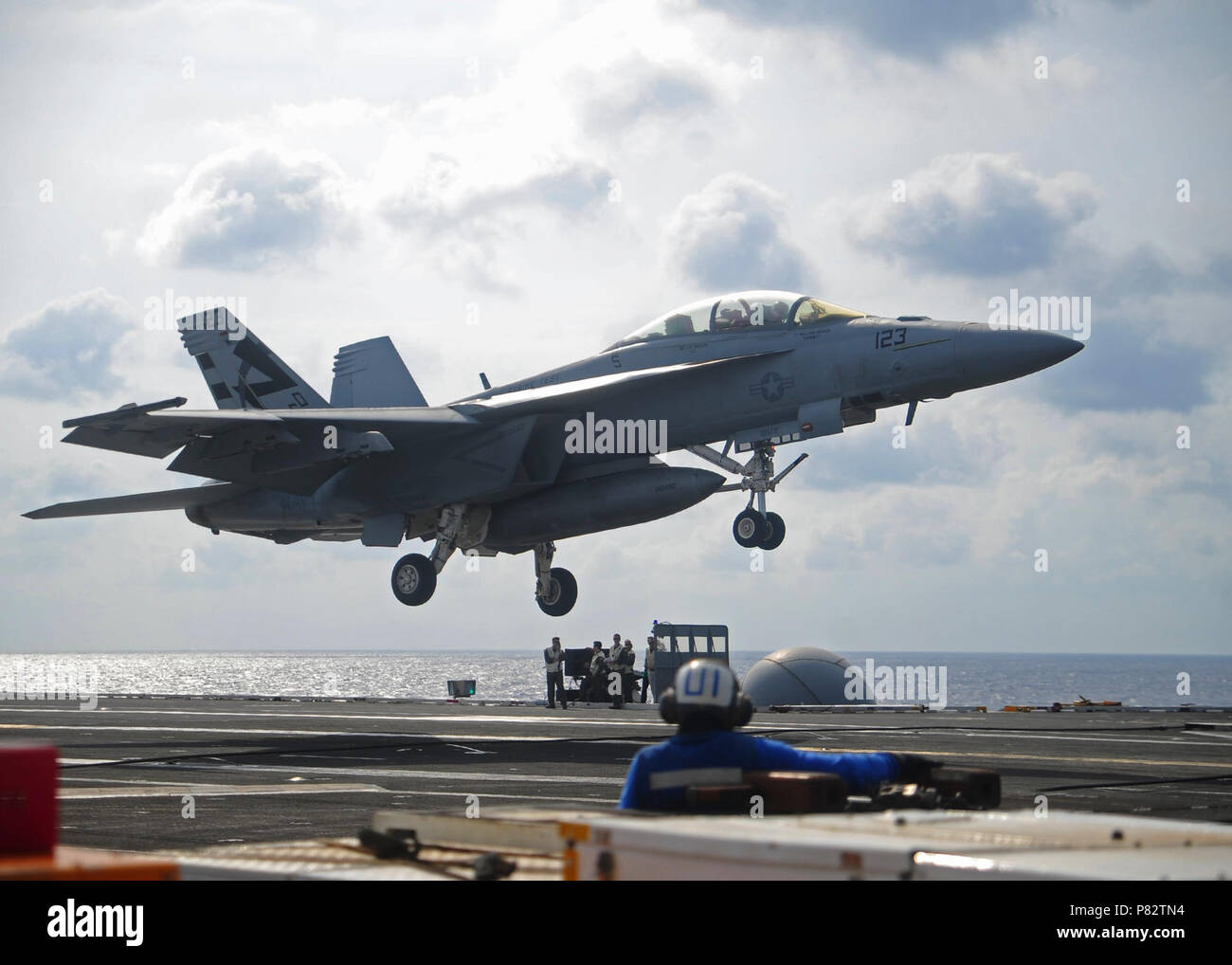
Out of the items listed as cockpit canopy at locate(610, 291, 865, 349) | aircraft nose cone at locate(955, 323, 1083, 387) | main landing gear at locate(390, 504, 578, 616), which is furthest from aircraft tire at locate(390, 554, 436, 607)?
aircraft nose cone at locate(955, 323, 1083, 387)

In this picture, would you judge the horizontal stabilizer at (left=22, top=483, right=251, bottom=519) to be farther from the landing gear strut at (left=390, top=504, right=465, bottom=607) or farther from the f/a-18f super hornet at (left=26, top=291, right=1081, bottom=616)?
the landing gear strut at (left=390, top=504, right=465, bottom=607)

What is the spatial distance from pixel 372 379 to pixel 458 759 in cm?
1626

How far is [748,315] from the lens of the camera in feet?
84.8

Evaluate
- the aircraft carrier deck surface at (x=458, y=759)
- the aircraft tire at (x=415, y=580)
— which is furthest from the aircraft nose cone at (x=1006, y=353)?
the aircraft tire at (x=415, y=580)

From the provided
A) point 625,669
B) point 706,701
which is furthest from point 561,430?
point 706,701

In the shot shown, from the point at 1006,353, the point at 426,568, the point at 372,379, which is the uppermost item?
the point at 372,379

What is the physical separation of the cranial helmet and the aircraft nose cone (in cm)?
1812

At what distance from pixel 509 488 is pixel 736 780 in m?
22.6

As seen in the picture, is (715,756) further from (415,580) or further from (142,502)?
(142,502)

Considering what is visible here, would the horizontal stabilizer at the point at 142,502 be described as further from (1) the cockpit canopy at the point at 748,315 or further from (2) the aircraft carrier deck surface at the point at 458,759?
(1) the cockpit canopy at the point at 748,315

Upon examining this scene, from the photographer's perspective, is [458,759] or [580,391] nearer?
[458,759]

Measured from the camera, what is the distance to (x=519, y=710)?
33.3 meters

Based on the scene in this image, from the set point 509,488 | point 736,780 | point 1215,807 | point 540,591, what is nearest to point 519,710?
point 540,591
